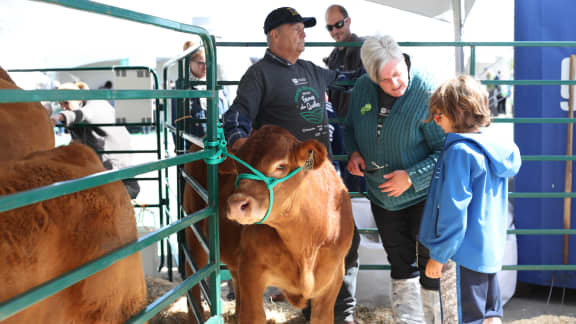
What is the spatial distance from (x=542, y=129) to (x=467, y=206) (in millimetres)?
2326

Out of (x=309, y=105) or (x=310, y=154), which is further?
(x=309, y=105)

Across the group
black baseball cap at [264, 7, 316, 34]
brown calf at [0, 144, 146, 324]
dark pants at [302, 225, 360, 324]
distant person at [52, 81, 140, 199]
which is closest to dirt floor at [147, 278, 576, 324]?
dark pants at [302, 225, 360, 324]

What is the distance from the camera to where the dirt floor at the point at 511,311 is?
3830mm

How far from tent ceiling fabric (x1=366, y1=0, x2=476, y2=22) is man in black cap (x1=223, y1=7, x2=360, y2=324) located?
9.29 ft

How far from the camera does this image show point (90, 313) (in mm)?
1506

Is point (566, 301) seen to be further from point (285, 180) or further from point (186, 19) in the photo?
point (186, 19)

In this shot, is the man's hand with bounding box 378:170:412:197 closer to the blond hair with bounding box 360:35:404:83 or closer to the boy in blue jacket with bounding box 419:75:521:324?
the boy in blue jacket with bounding box 419:75:521:324

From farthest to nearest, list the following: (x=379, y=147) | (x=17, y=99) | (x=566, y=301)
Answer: (x=566, y=301) → (x=379, y=147) → (x=17, y=99)

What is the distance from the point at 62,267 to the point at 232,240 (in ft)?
5.45

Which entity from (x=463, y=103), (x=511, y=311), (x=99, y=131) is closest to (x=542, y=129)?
(x=511, y=311)

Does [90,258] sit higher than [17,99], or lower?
lower

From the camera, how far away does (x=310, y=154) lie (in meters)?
2.44

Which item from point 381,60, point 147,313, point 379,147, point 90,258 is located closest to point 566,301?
point 379,147

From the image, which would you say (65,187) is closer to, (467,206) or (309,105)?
(467,206)
